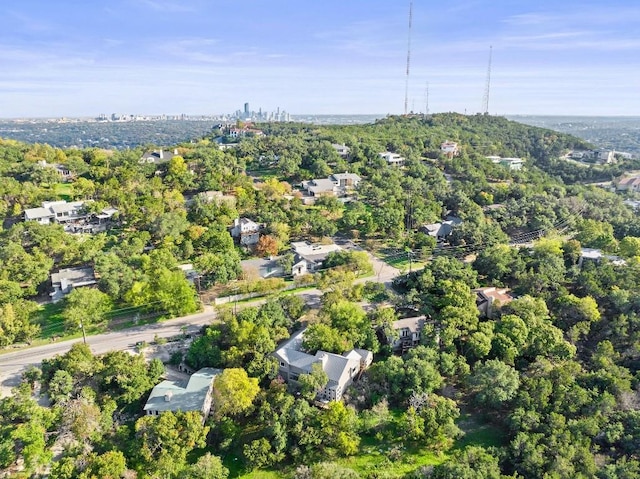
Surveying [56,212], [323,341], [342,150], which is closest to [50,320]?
[56,212]

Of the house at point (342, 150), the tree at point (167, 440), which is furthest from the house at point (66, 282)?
the house at point (342, 150)

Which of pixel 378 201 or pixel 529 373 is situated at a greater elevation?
pixel 378 201

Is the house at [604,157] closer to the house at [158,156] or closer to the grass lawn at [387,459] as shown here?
the house at [158,156]

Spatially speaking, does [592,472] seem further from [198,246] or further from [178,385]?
[198,246]

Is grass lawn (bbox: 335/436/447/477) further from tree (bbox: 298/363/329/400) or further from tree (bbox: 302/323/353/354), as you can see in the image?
tree (bbox: 302/323/353/354)

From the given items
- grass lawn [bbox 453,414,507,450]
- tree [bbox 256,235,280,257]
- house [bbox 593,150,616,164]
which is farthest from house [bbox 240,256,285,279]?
house [bbox 593,150,616,164]

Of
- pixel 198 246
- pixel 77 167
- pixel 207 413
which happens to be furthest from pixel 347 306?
pixel 77 167
